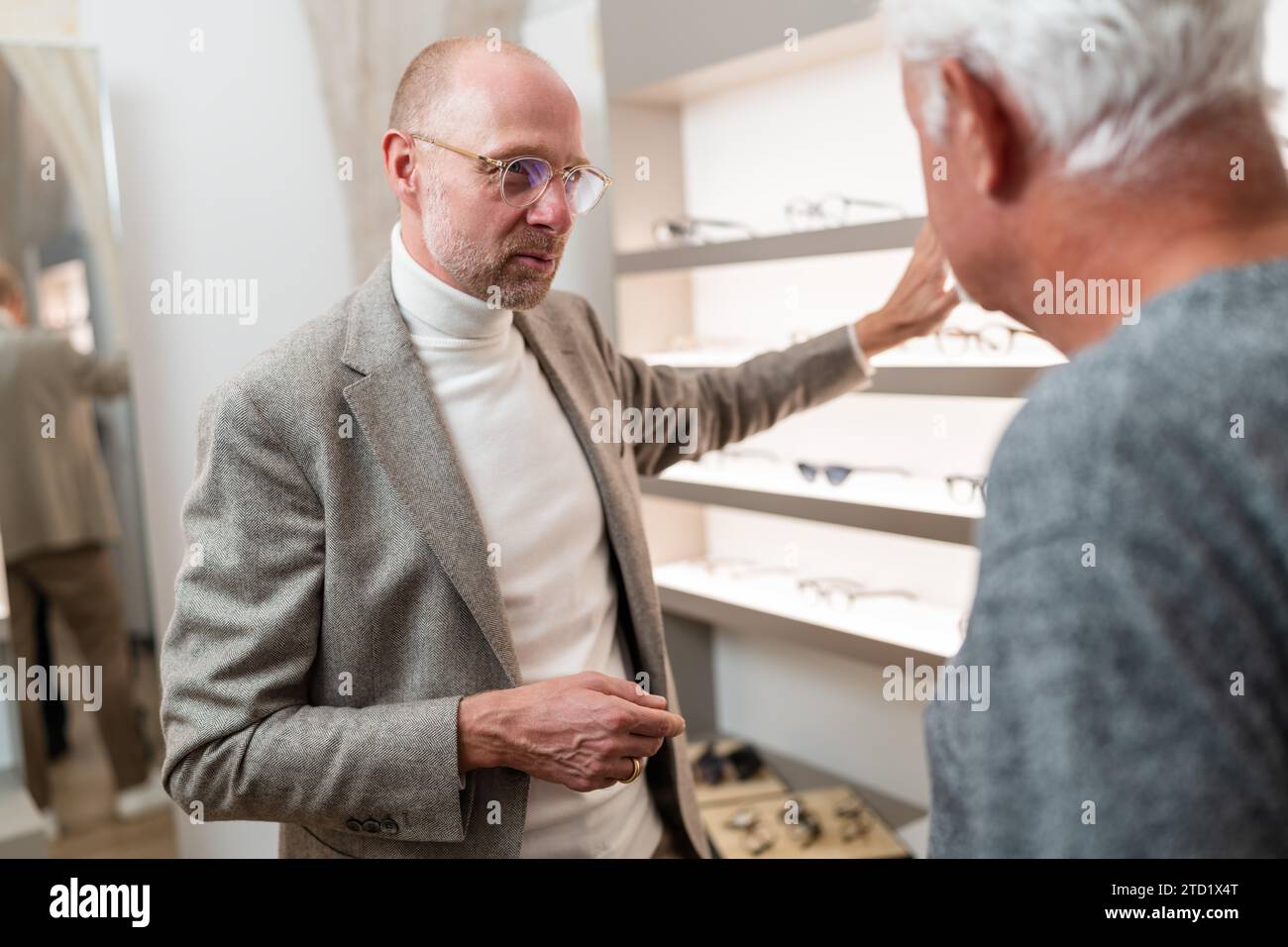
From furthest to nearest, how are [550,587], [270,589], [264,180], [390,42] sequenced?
[264,180] → [390,42] → [550,587] → [270,589]

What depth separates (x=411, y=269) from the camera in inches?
38.5

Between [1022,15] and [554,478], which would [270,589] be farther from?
[1022,15]

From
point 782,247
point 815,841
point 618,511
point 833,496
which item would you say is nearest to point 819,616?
point 833,496

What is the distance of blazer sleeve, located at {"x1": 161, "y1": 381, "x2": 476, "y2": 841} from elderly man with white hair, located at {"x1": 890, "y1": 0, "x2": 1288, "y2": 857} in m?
0.53

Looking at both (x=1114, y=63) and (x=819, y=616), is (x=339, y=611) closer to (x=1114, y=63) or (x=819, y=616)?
(x=1114, y=63)

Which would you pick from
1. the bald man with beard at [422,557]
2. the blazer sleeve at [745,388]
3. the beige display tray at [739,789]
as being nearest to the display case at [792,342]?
the beige display tray at [739,789]

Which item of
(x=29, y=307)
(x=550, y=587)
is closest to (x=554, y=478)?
(x=550, y=587)

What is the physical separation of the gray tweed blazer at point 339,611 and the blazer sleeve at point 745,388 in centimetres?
37

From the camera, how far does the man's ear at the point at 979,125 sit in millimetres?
540

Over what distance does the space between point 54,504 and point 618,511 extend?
5.03 feet

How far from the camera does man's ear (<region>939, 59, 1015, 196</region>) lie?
0.54 metres

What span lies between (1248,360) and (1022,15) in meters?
0.22

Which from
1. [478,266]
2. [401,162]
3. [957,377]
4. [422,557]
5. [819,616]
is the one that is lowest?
[819,616]

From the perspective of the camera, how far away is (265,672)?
0.90m
